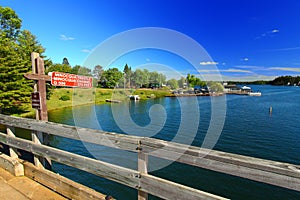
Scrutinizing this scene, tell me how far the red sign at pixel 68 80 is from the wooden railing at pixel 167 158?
719mm

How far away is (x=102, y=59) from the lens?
5.69 metres

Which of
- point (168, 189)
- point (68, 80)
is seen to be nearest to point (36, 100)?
point (68, 80)

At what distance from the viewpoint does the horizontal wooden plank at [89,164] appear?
2.20 meters

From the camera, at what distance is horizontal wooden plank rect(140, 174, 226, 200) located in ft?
5.66

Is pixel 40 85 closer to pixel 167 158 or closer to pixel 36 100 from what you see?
pixel 36 100

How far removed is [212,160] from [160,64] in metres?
5.46

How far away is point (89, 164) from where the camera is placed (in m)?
2.57

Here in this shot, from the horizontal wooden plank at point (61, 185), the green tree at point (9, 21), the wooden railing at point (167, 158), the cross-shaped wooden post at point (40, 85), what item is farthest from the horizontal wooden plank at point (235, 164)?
the green tree at point (9, 21)

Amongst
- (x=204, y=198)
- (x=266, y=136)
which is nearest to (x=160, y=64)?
(x=204, y=198)

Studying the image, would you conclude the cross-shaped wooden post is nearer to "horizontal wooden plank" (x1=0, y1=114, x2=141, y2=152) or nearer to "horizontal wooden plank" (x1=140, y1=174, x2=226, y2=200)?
"horizontal wooden plank" (x1=0, y1=114, x2=141, y2=152)

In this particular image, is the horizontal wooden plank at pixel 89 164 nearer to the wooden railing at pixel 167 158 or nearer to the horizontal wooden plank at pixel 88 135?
the wooden railing at pixel 167 158

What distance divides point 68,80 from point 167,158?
227cm

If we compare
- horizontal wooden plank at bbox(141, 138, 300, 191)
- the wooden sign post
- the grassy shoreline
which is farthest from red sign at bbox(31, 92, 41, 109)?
the grassy shoreline

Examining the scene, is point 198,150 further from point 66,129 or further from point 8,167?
point 8,167
